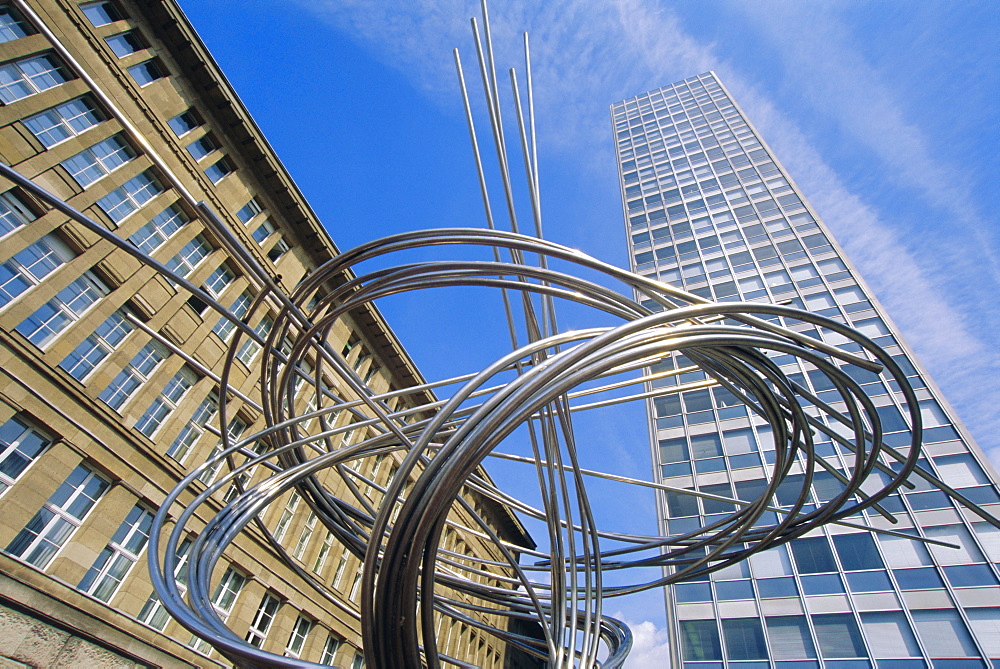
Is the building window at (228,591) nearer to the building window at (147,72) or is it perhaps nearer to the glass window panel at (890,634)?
the building window at (147,72)

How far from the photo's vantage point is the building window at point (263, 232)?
2052 cm

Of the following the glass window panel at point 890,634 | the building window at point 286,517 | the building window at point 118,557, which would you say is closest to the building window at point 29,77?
the building window at point 118,557

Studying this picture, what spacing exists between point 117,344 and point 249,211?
8.49 meters

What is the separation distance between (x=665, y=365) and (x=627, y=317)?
2201cm

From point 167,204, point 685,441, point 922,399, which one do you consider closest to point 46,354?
point 167,204

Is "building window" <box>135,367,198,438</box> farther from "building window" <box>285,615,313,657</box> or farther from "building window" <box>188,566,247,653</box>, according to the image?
"building window" <box>285,615,313,657</box>

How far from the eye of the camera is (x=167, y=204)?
1672 cm

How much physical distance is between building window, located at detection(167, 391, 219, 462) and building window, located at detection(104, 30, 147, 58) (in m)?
11.1

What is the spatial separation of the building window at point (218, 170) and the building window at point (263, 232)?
2.12 metres

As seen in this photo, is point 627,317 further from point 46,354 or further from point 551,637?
point 46,354

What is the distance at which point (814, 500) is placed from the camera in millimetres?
19422

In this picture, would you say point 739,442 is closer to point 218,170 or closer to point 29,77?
point 218,170

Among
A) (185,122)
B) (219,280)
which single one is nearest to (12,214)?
(219,280)

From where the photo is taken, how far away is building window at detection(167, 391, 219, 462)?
14.4 meters
